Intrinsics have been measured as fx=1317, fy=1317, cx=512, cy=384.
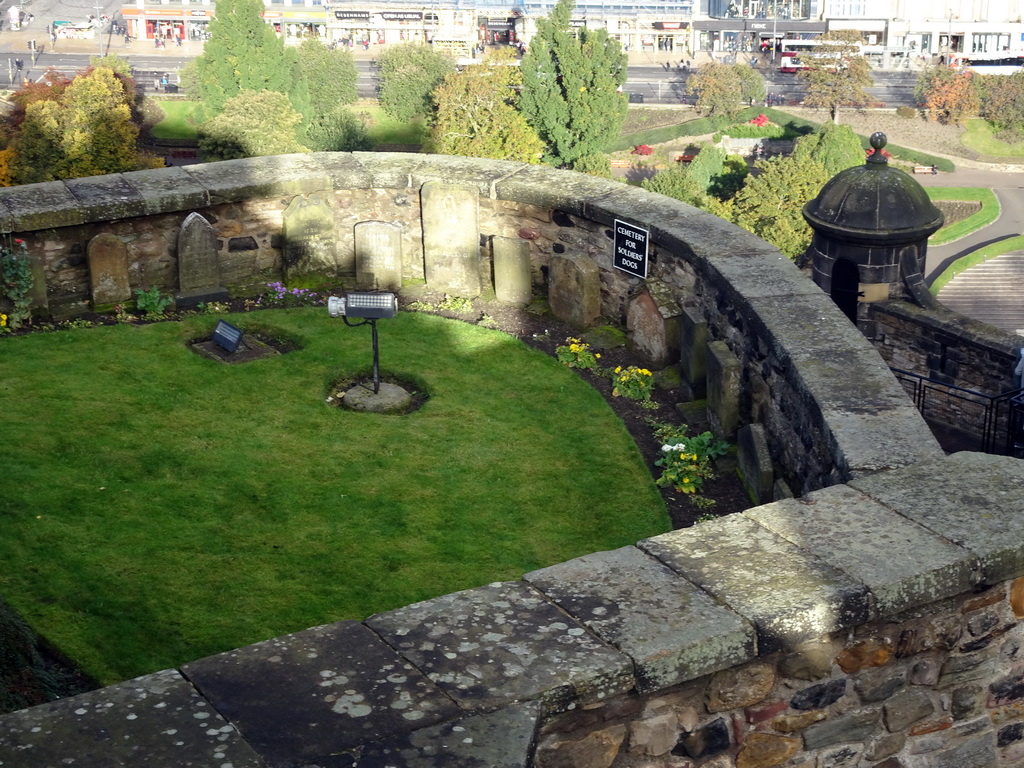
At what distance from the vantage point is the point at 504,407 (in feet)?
28.2

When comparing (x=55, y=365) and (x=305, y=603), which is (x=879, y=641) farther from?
(x=55, y=365)

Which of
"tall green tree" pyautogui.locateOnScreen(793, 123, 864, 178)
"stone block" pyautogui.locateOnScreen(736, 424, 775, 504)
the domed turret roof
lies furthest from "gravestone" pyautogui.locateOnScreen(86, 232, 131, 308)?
"tall green tree" pyautogui.locateOnScreen(793, 123, 864, 178)

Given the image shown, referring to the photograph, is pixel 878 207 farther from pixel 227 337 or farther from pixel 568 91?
pixel 568 91

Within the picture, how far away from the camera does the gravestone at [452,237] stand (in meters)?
10.3

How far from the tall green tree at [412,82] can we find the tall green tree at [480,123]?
1473 centimetres

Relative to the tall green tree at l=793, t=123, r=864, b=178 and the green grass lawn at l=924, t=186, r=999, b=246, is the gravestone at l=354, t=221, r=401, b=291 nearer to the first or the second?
the tall green tree at l=793, t=123, r=864, b=178

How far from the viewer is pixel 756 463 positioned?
737 centimetres

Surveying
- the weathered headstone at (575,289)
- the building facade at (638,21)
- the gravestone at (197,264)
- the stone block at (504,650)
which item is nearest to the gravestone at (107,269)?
the gravestone at (197,264)

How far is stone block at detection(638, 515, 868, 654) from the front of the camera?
14.5 ft

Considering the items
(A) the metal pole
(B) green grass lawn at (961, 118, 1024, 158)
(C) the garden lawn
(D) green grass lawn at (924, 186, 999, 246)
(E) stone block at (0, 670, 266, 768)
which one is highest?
(E) stone block at (0, 670, 266, 768)

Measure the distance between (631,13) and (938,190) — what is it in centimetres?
6041

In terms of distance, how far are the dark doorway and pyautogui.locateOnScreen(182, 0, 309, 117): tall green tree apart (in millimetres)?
64626

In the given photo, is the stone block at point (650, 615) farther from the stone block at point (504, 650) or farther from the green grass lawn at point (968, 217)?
the green grass lawn at point (968, 217)

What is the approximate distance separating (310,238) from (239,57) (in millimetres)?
66983
